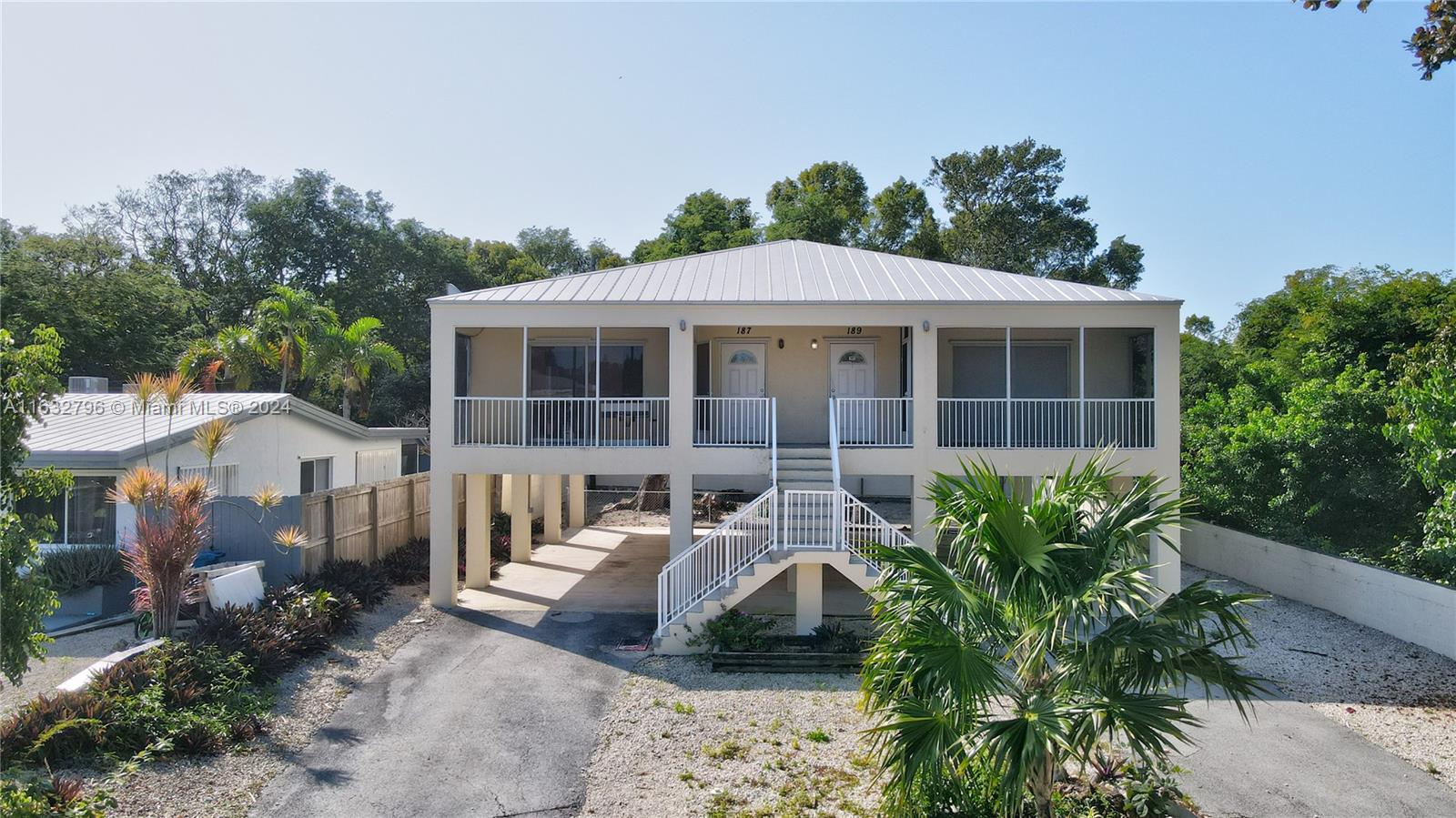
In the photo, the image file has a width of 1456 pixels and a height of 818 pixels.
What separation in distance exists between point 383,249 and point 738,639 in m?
28.9

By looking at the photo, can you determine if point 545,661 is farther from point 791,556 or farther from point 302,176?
point 302,176

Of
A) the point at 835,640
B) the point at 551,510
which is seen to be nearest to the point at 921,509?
the point at 835,640

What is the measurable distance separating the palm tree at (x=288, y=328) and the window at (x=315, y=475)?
20.6 ft

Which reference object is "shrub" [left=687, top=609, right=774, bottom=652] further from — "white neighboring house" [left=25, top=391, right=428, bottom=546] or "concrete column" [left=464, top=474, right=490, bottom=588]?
"white neighboring house" [left=25, top=391, right=428, bottom=546]

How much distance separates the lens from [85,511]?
12.2 meters

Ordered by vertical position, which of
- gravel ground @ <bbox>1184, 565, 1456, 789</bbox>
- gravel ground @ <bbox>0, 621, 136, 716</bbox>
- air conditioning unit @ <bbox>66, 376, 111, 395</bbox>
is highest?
air conditioning unit @ <bbox>66, 376, 111, 395</bbox>

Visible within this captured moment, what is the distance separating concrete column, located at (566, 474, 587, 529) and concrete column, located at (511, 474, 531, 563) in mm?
4522

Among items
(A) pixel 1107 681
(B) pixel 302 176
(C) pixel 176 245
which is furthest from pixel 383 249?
(A) pixel 1107 681

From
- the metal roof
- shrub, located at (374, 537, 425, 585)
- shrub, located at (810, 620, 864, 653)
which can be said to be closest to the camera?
shrub, located at (810, 620, 864, 653)

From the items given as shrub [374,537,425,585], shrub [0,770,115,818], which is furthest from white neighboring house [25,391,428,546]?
shrub [0,770,115,818]

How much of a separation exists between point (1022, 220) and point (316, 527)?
3209cm

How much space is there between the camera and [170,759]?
709 cm

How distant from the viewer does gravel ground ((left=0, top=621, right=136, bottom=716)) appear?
324 inches

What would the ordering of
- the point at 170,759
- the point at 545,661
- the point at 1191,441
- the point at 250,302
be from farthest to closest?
the point at 250,302 < the point at 1191,441 < the point at 545,661 < the point at 170,759
